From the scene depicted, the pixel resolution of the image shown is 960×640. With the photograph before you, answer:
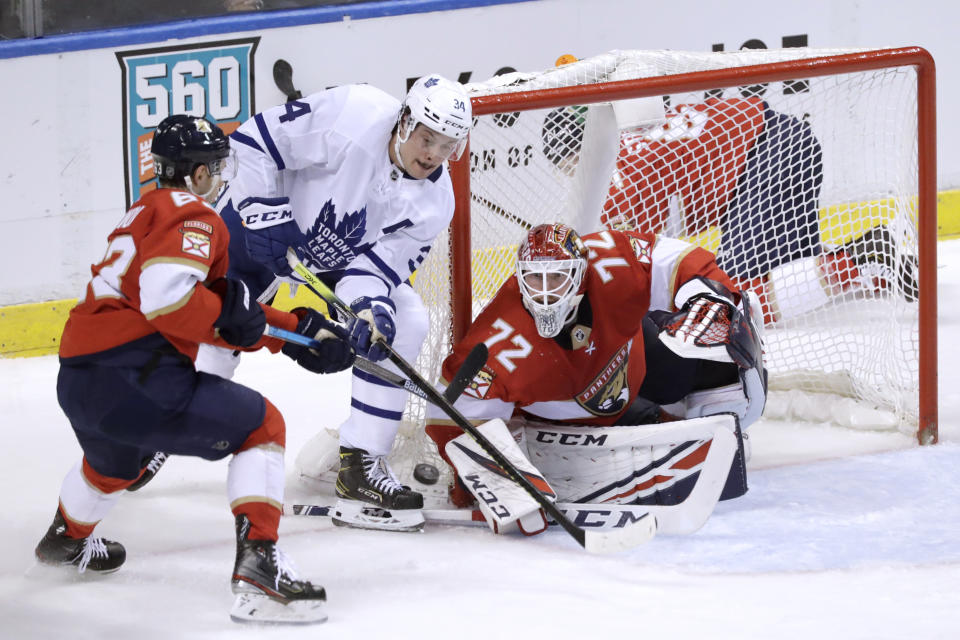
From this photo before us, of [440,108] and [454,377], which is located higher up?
[440,108]

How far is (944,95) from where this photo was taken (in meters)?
5.14

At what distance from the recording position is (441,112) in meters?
2.67

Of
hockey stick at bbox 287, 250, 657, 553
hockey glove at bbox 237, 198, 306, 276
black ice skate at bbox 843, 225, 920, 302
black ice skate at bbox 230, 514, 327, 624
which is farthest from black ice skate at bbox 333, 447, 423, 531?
black ice skate at bbox 843, 225, 920, 302

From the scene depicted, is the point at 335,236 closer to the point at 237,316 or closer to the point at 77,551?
→ the point at 237,316

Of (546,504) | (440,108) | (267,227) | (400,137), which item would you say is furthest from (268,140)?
(546,504)

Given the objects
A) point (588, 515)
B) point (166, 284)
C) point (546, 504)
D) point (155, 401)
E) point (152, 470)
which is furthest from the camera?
point (152, 470)

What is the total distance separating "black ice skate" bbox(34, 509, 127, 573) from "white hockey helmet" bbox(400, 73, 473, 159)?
3.56 ft

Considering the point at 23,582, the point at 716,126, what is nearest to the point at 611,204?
the point at 716,126

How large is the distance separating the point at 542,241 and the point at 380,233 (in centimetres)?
40

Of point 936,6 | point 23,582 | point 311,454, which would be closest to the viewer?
point 23,582

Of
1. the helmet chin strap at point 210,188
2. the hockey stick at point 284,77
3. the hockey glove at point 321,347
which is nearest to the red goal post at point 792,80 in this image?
the hockey glove at point 321,347

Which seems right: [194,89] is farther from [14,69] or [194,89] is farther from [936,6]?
[936,6]

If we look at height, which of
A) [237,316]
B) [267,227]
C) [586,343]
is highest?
[267,227]

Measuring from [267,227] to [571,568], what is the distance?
102 centimetres
